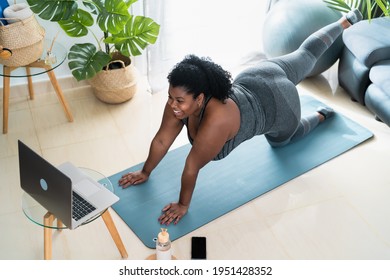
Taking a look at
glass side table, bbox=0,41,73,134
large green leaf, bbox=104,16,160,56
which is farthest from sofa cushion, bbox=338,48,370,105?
glass side table, bbox=0,41,73,134

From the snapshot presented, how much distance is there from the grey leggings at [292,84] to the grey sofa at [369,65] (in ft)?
0.53

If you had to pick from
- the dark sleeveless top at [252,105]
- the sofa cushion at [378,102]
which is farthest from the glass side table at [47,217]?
the sofa cushion at [378,102]

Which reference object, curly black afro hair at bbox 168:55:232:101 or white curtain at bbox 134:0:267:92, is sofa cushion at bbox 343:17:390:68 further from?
curly black afro hair at bbox 168:55:232:101

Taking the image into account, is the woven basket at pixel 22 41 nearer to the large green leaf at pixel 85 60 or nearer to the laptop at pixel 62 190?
the large green leaf at pixel 85 60

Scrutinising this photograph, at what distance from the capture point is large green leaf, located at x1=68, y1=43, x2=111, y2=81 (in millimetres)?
2920

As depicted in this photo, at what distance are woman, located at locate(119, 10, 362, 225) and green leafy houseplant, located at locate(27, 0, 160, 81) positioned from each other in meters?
0.66

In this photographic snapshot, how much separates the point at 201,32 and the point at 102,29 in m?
0.76

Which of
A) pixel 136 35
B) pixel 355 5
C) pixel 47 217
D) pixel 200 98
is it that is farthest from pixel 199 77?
pixel 355 5

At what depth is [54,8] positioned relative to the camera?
2.73 metres

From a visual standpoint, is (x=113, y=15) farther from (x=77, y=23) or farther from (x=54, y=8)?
(x=54, y=8)

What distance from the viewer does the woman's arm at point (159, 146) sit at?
255 centimetres

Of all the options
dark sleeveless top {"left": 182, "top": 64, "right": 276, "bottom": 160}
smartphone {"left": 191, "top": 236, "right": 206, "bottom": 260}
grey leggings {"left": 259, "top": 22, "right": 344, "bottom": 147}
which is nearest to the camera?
smartphone {"left": 191, "top": 236, "right": 206, "bottom": 260}
